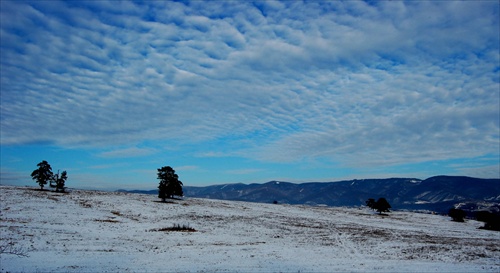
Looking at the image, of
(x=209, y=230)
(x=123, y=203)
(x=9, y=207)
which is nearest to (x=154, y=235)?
(x=209, y=230)

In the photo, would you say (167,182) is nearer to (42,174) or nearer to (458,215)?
(42,174)

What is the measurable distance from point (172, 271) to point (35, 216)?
33.7m

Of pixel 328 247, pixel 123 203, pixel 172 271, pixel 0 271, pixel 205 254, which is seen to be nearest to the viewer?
pixel 0 271

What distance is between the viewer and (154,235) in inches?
1526

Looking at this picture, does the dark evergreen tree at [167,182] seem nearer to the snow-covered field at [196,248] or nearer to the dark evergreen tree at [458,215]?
the snow-covered field at [196,248]

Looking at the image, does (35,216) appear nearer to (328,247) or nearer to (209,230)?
(209,230)

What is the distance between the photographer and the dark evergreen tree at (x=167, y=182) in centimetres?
8012

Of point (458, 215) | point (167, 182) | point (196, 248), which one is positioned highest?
point (167, 182)

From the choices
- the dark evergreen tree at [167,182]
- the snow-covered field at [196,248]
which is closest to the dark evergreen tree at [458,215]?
the snow-covered field at [196,248]

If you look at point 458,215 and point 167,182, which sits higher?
point 167,182

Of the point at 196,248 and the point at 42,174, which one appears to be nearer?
the point at 196,248

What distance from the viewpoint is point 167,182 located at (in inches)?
3209

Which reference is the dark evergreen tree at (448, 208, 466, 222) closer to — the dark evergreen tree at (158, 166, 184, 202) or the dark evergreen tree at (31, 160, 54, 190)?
the dark evergreen tree at (158, 166, 184, 202)

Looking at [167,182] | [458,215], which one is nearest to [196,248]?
[167,182]
